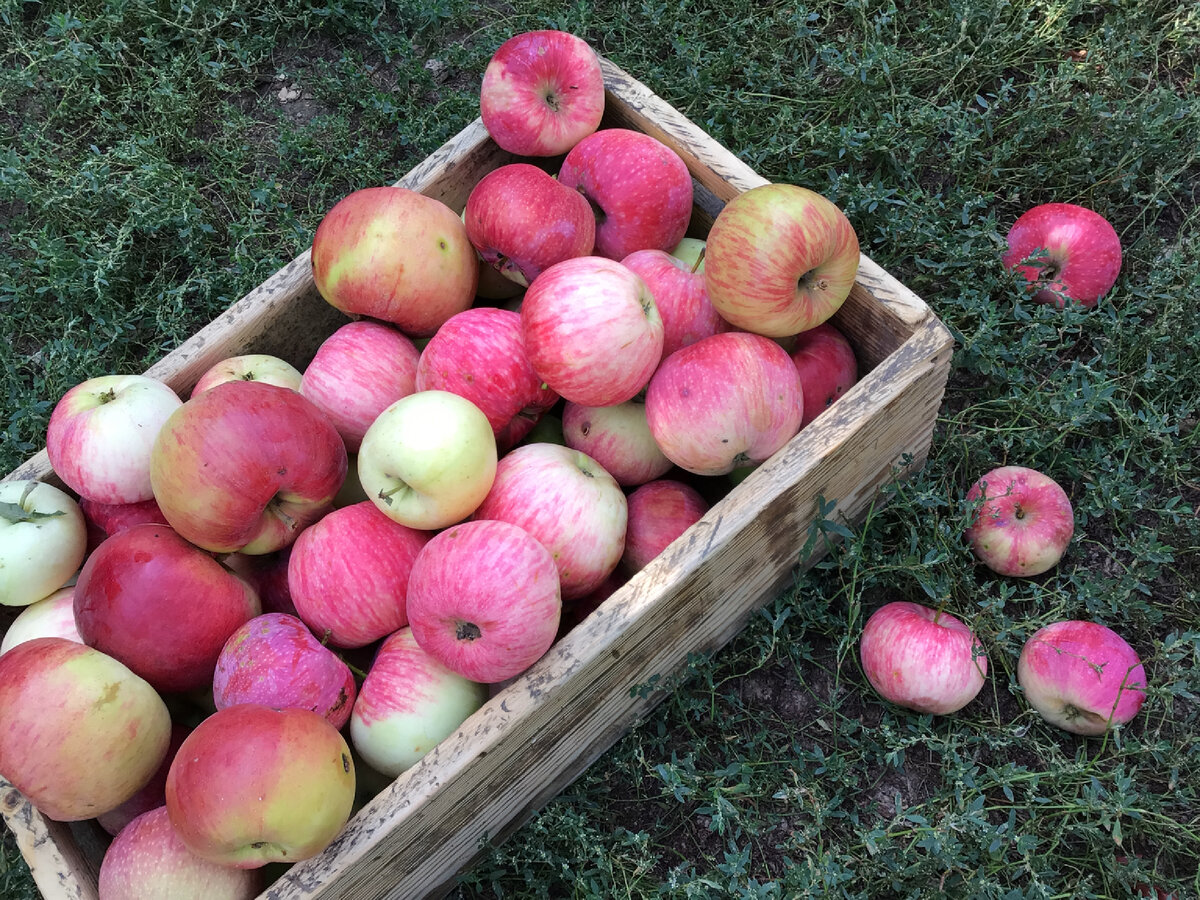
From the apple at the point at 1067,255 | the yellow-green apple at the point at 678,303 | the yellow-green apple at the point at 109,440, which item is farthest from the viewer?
the apple at the point at 1067,255

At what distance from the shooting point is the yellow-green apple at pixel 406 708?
165 centimetres

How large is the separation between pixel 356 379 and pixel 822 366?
93cm

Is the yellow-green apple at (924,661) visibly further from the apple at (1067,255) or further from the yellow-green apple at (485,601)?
the apple at (1067,255)

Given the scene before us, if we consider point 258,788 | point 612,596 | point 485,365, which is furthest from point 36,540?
point 612,596

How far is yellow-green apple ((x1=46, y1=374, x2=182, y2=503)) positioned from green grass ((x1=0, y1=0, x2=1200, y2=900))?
3.17ft

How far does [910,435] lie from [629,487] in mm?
600

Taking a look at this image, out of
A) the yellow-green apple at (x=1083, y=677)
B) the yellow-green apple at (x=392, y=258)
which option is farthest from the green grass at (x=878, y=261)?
the yellow-green apple at (x=392, y=258)

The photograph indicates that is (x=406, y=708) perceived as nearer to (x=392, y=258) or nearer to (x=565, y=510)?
(x=565, y=510)

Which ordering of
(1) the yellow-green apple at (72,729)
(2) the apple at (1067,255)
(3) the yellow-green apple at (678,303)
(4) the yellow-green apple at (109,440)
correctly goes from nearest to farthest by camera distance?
(1) the yellow-green apple at (72,729) → (4) the yellow-green apple at (109,440) → (3) the yellow-green apple at (678,303) → (2) the apple at (1067,255)

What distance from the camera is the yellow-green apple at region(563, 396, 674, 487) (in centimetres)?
192

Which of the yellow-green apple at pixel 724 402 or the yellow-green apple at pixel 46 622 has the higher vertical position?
the yellow-green apple at pixel 724 402

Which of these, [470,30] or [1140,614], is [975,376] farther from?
[470,30]

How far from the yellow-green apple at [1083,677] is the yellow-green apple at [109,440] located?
185 cm

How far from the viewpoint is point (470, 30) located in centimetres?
339
